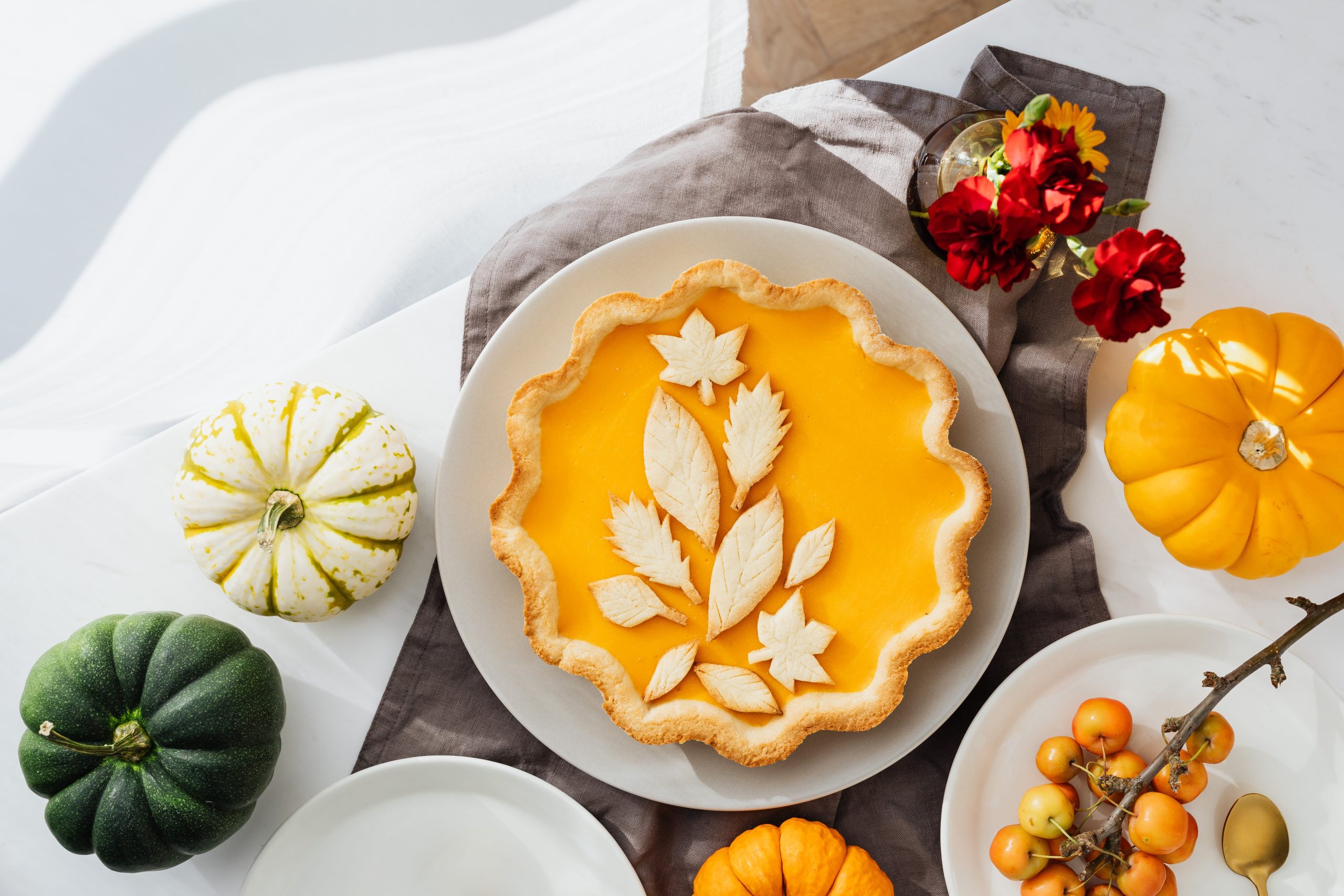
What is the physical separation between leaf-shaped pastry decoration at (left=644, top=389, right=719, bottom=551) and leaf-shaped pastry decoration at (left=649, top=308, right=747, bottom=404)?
0.08 meters

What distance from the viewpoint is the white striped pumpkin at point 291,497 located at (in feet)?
6.14

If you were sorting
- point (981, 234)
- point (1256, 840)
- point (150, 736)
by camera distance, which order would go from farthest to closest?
point (1256, 840) → point (150, 736) → point (981, 234)

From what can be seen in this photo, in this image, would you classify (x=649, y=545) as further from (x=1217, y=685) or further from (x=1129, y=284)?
(x=1217, y=685)

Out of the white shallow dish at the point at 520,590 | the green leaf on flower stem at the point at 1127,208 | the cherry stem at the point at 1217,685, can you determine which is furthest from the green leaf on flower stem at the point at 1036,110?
the cherry stem at the point at 1217,685

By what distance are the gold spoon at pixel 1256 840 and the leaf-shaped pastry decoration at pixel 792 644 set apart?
42.0 inches

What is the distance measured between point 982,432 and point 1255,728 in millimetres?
988

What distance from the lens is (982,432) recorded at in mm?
2039

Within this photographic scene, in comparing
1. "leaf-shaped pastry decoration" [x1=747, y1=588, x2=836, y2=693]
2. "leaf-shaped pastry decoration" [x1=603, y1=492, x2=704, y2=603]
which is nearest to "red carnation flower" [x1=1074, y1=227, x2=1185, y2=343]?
"leaf-shaped pastry decoration" [x1=747, y1=588, x2=836, y2=693]

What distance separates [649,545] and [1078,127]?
127 cm

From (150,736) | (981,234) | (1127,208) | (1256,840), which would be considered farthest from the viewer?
(1256,840)

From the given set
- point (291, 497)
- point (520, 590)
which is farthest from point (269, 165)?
point (520, 590)

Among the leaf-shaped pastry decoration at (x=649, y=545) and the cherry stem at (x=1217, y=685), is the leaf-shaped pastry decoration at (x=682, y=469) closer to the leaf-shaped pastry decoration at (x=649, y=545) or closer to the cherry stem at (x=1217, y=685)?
the leaf-shaped pastry decoration at (x=649, y=545)

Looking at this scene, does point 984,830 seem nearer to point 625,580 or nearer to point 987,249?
point 625,580

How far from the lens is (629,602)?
6.30 feet
